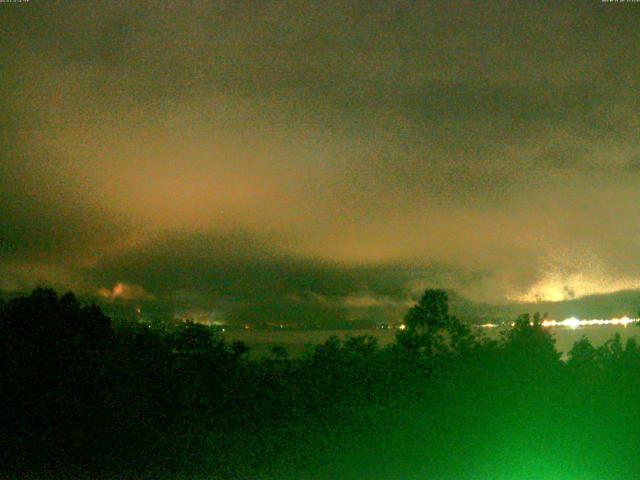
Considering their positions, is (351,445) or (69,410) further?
(69,410)

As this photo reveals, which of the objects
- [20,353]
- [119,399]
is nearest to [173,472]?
[119,399]

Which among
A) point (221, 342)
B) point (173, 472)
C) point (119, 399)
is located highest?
point (221, 342)

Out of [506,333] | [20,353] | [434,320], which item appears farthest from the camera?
[434,320]

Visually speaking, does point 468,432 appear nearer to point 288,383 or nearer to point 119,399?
point 288,383

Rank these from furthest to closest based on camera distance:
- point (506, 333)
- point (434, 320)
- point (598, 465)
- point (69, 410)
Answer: point (434, 320) → point (506, 333) → point (69, 410) → point (598, 465)

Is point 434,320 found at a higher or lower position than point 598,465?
higher

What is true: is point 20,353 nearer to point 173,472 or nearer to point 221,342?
point 221,342
